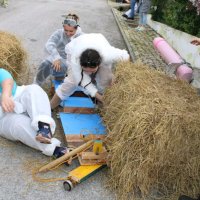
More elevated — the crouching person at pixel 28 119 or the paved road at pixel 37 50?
the crouching person at pixel 28 119

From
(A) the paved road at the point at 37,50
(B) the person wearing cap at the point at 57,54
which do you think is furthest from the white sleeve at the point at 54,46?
(A) the paved road at the point at 37,50

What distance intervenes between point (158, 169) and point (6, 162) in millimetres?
1404

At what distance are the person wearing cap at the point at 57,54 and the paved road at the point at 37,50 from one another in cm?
72

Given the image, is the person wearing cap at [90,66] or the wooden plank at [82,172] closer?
the wooden plank at [82,172]

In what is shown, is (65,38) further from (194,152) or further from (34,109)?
(194,152)

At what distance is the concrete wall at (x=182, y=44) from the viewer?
248 inches

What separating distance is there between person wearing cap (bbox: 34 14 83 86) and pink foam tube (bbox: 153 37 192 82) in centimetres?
163

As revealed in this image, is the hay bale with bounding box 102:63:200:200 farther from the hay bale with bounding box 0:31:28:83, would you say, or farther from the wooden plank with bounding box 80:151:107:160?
the hay bale with bounding box 0:31:28:83

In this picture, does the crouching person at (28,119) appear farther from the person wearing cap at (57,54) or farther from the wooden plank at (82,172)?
the person wearing cap at (57,54)

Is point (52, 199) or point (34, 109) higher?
point (34, 109)

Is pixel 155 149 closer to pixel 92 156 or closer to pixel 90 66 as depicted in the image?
pixel 92 156

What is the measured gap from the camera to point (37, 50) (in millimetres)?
7219

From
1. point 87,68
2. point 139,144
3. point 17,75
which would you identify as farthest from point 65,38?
point 139,144

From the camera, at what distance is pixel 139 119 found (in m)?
3.06
